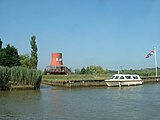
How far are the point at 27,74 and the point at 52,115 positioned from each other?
21.8m

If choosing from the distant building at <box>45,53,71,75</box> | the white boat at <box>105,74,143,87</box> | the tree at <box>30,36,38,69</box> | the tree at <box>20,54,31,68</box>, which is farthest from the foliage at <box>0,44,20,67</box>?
the white boat at <box>105,74,143,87</box>

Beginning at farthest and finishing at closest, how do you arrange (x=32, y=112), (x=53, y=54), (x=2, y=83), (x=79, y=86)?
(x=53, y=54) → (x=79, y=86) → (x=2, y=83) → (x=32, y=112)

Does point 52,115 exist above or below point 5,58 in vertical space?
below

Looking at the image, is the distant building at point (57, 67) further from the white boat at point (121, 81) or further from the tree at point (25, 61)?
the white boat at point (121, 81)

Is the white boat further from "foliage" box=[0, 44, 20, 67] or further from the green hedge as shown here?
"foliage" box=[0, 44, 20, 67]

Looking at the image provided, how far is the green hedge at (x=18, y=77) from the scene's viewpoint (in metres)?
37.8

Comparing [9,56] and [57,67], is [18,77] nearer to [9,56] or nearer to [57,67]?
[9,56]

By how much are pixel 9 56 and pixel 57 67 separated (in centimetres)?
1680

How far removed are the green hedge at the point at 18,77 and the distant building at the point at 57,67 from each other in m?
36.5

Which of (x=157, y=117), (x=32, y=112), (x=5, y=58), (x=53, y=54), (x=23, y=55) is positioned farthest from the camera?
(x=53, y=54)

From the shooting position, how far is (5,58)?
63.7 m

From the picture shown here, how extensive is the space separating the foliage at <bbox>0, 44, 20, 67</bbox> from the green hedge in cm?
2472

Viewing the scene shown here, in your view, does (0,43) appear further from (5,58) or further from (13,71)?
(13,71)

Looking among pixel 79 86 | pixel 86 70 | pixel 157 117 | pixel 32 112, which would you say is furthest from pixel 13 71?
pixel 86 70
